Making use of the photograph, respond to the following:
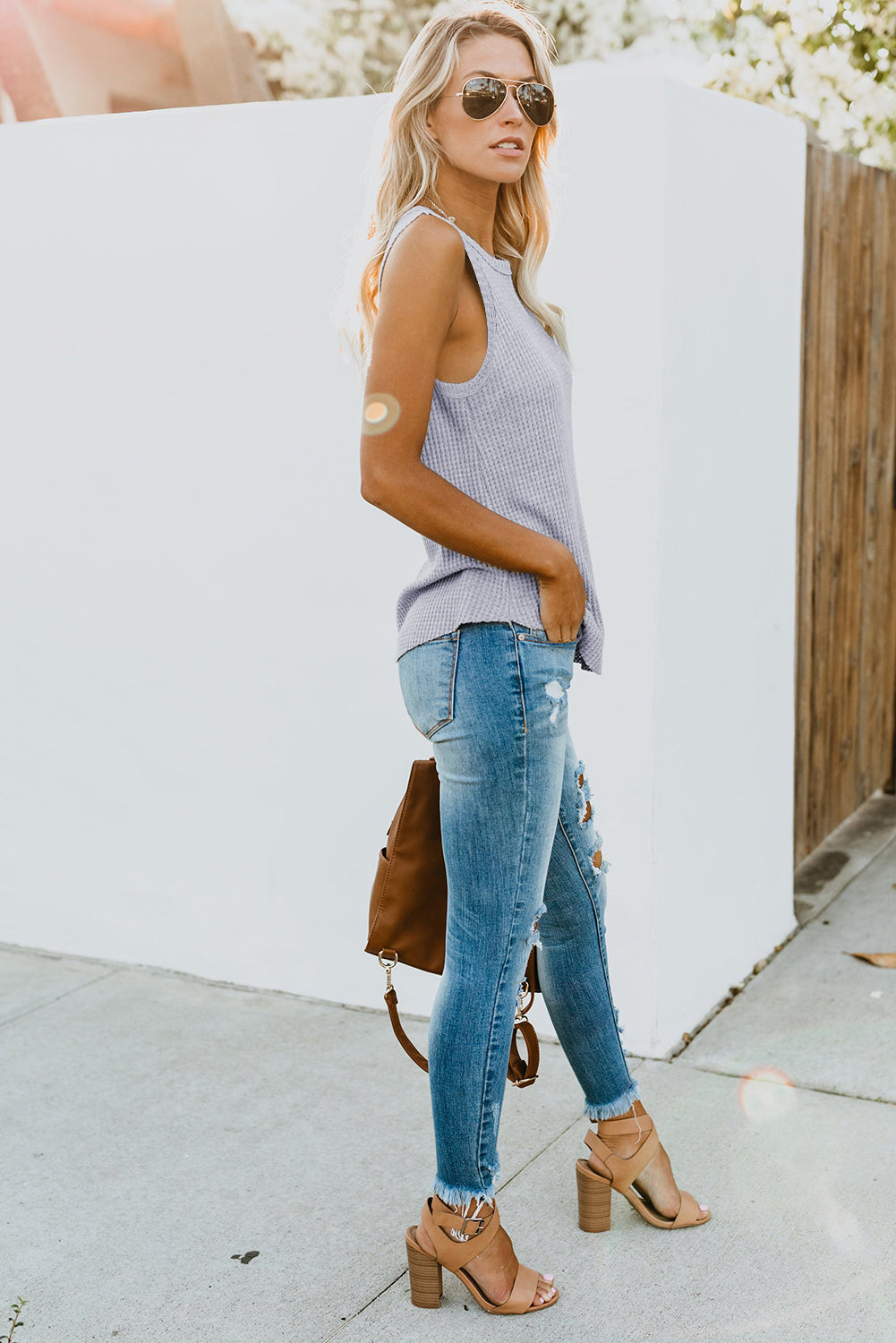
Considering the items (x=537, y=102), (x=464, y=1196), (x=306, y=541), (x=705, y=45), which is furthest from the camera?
(x=705, y=45)

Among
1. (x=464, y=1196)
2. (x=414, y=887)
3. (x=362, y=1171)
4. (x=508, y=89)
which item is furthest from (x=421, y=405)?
(x=362, y=1171)

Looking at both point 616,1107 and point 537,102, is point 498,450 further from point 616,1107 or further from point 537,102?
point 616,1107

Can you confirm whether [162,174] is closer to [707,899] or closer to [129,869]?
[129,869]

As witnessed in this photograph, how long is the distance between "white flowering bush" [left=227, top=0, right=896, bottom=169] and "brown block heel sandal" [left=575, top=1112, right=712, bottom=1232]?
17.4 feet

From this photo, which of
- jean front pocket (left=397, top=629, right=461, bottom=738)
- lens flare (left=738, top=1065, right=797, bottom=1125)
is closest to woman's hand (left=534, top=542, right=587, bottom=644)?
jean front pocket (left=397, top=629, right=461, bottom=738)

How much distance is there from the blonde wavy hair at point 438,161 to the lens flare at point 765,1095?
5.60 ft

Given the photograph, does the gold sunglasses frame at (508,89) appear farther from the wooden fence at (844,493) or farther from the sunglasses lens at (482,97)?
the wooden fence at (844,493)

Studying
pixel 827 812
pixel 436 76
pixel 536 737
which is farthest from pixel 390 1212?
pixel 827 812

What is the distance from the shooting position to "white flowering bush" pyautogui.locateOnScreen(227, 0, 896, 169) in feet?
27.9

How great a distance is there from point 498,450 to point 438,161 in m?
0.46

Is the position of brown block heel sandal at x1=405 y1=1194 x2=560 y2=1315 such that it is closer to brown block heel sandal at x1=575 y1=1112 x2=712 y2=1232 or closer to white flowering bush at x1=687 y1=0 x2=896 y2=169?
brown block heel sandal at x1=575 y1=1112 x2=712 y2=1232

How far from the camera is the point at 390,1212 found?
277 cm

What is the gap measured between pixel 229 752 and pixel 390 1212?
1.40m

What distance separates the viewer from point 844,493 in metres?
4.73
